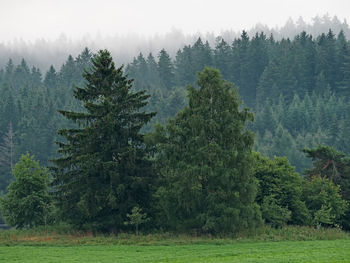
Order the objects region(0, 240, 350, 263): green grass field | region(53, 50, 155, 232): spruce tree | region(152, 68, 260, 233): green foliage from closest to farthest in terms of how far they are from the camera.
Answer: region(0, 240, 350, 263): green grass field → region(152, 68, 260, 233): green foliage → region(53, 50, 155, 232): spruce tree

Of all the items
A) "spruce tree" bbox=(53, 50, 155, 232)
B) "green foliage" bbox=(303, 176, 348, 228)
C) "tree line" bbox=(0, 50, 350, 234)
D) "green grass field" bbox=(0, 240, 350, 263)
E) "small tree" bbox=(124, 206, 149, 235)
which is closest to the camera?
"green grass field" bbox=(0, 240, 350, 263)

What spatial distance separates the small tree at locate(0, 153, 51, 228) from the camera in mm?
47406

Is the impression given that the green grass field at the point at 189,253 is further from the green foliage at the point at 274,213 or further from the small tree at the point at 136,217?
the green foliage at the point at 274,213

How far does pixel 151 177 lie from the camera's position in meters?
43.3

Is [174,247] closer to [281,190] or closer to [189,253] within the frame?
[189,253]

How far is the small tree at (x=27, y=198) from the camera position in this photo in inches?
1866

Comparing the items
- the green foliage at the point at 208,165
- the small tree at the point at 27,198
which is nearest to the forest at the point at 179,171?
the green foliage at the point at 208,165

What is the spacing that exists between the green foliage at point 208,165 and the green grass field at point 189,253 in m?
4.41

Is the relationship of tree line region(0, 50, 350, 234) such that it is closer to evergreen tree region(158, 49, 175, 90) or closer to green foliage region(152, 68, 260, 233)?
green foliage region(152, 68, 260, 233)

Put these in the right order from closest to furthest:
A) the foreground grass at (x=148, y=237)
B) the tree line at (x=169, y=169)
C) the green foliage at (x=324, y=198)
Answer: the foreground grass at (x=148, y=237) < the tree line at (x=169, y=169) < the green foliage at (x=324, y=198)

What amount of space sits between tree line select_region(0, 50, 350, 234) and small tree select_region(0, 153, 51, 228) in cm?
325

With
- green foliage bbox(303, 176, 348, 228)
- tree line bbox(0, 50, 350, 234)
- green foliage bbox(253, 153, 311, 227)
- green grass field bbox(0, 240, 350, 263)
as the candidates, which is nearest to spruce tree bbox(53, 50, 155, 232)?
tree line bbox(0, 50, 350, 234)

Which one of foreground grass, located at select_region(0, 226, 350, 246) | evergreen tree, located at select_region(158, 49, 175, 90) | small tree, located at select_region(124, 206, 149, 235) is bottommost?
foreground grass, located at select_region(0, 226, 350, 246)

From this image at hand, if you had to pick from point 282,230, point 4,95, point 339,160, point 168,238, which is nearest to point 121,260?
point 168,238
